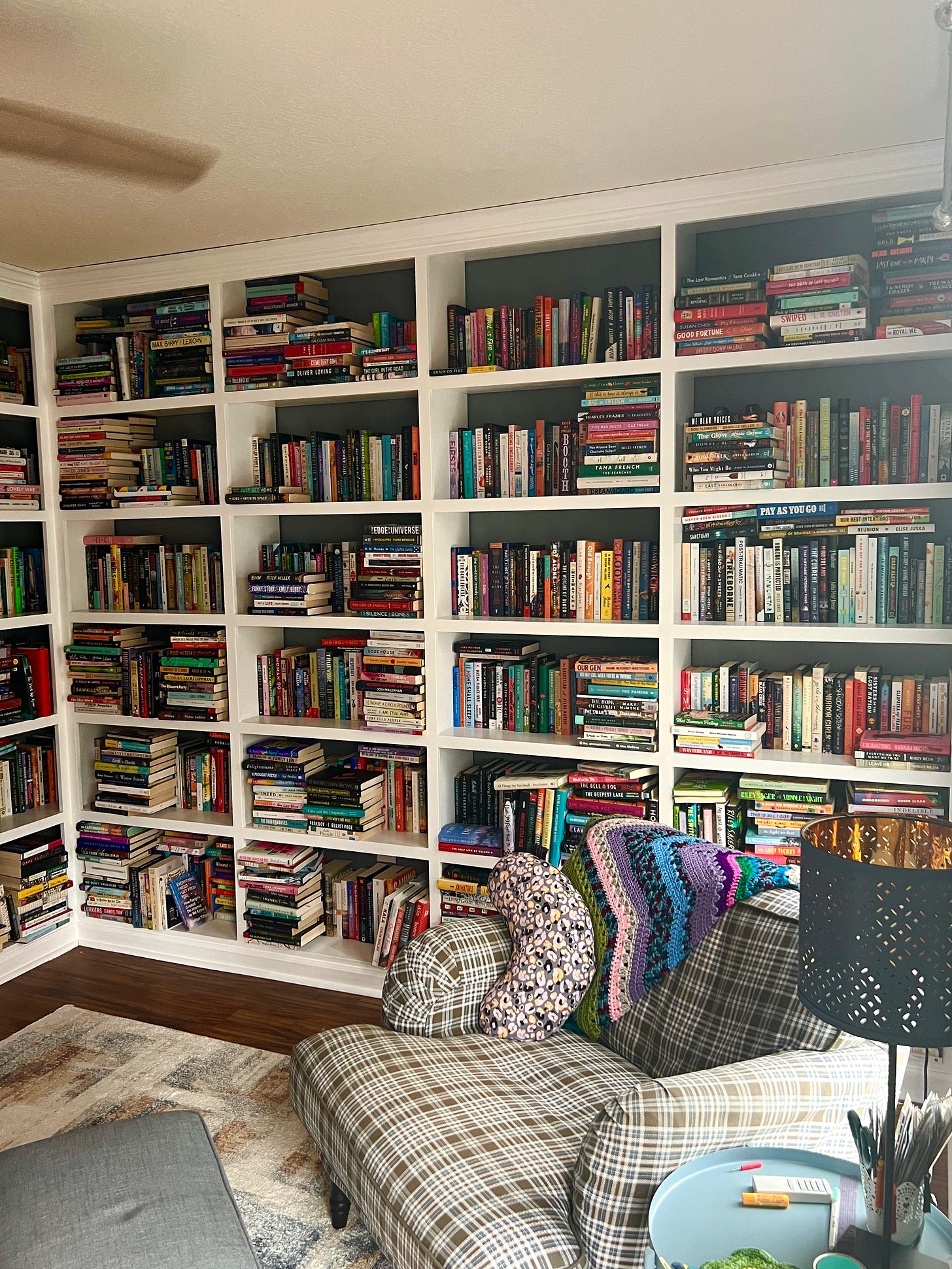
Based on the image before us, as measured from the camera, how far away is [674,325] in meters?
2.99

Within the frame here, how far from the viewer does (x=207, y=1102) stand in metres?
2.87

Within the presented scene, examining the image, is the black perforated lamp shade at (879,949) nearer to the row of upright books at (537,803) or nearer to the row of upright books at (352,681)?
the row of upright books at (537,803)

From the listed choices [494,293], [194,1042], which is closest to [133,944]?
[194,1042]

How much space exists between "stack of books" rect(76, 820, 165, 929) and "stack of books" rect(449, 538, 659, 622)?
64.8 inches

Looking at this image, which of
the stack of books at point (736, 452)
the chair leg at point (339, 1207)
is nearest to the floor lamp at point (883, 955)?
the chair leg at point (339, 1207)

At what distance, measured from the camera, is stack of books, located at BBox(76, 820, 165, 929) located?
156 inches

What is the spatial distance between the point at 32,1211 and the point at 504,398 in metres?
2.71

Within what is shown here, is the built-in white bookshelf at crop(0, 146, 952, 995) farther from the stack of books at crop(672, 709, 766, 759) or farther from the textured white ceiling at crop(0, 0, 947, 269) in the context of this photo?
the textured white ceiling at crop(0, 0, 947, 269)

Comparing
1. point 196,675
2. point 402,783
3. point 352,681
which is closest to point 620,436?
point 352,681

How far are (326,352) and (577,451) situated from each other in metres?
0.95

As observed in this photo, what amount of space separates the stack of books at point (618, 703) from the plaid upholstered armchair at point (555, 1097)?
794 mm

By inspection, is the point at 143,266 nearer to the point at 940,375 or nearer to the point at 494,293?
the point at 494,293

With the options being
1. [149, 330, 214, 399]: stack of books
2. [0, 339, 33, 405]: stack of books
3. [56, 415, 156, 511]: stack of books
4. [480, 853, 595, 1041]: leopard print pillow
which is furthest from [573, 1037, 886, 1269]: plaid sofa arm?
[0, 339, 33, 405]: stack of books

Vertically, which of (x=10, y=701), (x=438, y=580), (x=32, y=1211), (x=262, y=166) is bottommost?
(x=32, y=1211)
